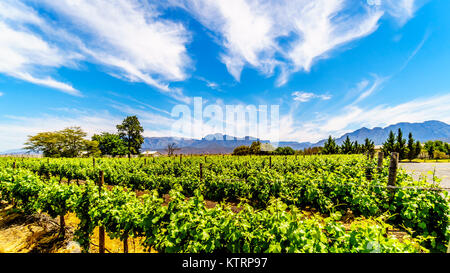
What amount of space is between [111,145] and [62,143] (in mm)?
11699

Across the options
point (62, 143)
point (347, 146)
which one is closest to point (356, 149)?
point (347, 146)

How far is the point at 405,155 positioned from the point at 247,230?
74437 millimetres

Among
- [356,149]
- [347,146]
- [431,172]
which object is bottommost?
[431,172]

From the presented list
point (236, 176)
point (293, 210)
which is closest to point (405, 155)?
point (236, 176)

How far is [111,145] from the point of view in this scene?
178 ft

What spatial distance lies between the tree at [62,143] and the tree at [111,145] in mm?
2891

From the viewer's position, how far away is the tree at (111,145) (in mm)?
53938

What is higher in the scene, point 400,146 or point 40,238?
point 400,146

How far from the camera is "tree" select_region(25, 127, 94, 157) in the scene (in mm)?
48062

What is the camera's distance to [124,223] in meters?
3.60

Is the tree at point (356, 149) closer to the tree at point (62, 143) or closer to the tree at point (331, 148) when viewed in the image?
the tree at point (331, 148)

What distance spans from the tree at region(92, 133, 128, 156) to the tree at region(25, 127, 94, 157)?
9.49ft

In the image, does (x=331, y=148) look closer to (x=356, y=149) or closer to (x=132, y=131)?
(x=356, y=149)

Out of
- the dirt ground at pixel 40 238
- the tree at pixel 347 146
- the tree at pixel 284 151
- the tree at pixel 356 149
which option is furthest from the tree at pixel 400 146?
the dirt ground at pixel 40 238
